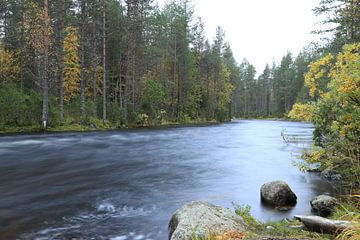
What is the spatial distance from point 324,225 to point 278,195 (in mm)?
3441

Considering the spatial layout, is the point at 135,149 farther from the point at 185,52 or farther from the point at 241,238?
the point at 185,52

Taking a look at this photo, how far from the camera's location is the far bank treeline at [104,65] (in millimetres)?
25266

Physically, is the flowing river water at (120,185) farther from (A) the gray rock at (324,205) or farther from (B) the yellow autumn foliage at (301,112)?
(B) the yellow autumn foliage at (301,112)

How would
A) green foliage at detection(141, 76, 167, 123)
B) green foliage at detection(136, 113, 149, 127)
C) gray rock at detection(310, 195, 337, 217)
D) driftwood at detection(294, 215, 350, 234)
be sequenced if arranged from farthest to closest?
1. green foliage at detection(141, 76, 167, 123)
2. green foliage at detection(136, 113, 149, 127)
3. gray rock at detection(310, 195, 337, 217)
4. driftwood at detection(294, 215, 350, 234)

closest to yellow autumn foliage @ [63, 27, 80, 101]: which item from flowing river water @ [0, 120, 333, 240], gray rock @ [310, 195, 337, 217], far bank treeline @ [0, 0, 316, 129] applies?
far bank treeline @ [0, 0, 316, 129]

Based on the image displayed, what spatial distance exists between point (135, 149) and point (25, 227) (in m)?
11.7

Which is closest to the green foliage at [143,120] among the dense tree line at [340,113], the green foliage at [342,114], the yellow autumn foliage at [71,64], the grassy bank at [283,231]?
the yellow autumn foliage at [71,64]

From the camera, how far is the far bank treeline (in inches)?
995

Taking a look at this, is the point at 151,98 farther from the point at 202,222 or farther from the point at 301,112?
the point at 202,222

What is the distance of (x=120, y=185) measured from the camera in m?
10.3

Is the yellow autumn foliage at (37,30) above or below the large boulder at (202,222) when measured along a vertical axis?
above

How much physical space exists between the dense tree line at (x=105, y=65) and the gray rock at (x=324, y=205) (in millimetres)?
20847

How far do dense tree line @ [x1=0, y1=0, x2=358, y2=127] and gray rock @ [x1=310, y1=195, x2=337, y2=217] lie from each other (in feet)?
68.4

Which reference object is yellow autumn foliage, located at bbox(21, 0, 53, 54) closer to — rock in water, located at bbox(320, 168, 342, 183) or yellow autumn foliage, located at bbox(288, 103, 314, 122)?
yellow autumn foliage, located at bbox(288, 103, 314, 122)
